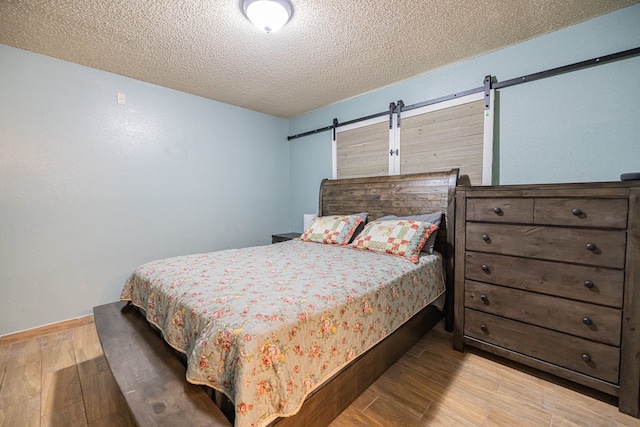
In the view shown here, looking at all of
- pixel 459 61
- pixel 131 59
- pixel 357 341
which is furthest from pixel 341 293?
pixel 131 59

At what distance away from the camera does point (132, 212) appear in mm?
2727

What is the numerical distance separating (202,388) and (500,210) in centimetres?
195

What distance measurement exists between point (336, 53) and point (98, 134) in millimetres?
2310

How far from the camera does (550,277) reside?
1599mm

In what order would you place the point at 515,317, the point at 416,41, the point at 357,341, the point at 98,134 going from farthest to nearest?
1. the point at 98,134
2. the point at 416,41
3. the point at 515,317
4. the point at 357,341

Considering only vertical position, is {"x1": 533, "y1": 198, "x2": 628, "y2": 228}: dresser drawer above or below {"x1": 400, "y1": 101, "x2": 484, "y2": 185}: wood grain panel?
below

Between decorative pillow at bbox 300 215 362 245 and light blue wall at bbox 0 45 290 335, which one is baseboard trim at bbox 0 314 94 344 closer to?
light blue wall at bbox 0 45 290 335

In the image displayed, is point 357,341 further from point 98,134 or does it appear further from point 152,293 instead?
point 98,134

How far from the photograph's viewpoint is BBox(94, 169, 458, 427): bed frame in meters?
0.99

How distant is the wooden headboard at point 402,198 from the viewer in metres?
2.25

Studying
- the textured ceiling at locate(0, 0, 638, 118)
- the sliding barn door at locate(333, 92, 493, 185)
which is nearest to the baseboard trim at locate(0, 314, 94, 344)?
the textured ceiling at locate(0, 0, 638, 118)

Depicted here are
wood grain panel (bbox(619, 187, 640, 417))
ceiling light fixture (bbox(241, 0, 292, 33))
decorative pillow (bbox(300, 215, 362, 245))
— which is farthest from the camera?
decorative pillow (bbox(300, 215, 362, 245))

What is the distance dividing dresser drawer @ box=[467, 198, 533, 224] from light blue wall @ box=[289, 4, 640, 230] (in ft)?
1.87

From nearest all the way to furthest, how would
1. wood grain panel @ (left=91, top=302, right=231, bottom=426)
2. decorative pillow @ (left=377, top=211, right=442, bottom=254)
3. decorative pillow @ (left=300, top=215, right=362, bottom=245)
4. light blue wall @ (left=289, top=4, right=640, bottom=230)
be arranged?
wood grain panel @ (left=91, top=302, right=231, bottom=426), light blue wall @ (left=289, top=4, right=640, bottom=230), decorative pillow @ (left=377, top=211, right=442, bottom=254), decorative pillow @ (left=300, top=215, right=362, bottom=245)
